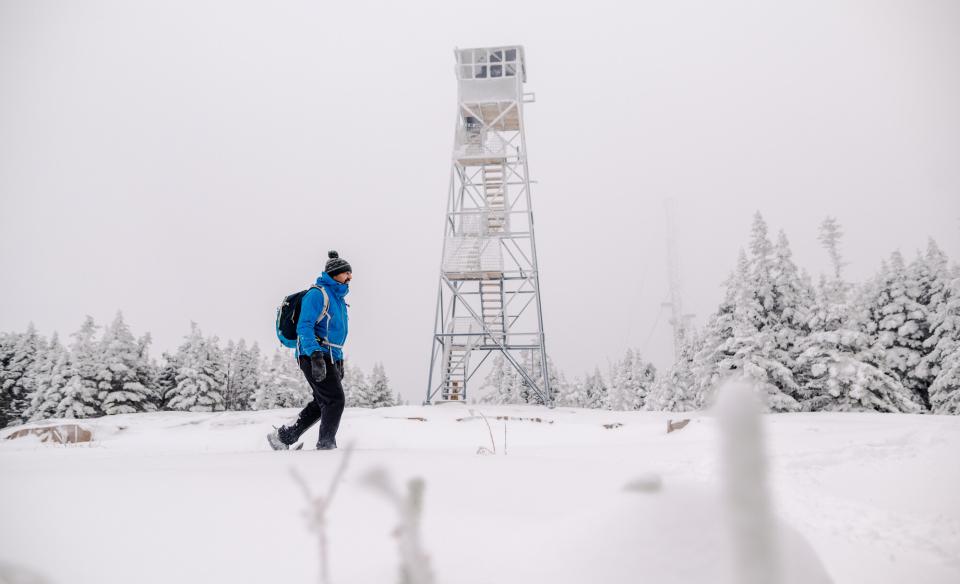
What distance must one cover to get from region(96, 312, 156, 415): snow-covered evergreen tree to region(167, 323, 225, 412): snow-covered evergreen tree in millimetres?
1958

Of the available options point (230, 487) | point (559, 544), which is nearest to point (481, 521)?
point (559, 544)

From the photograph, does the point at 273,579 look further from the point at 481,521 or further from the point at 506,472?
the point at 506,472

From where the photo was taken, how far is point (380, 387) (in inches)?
1793

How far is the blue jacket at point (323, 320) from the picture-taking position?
3.63m

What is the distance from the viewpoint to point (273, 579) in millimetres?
847

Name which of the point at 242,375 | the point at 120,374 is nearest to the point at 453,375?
the point at 120,374

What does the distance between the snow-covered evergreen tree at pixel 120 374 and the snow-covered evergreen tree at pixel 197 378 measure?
6.42ft

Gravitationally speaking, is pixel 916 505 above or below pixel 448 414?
above

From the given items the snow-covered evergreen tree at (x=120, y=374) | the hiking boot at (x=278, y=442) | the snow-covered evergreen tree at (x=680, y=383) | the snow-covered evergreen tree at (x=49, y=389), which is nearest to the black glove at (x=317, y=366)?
the hiking boot at (x=278, y=442)

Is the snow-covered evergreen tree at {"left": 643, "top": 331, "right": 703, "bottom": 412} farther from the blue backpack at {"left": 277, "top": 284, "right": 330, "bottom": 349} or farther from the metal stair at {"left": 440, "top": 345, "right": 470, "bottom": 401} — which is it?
the blue backpack at {"left": 277, "top": 284, "right": 330, "bottom": 349}

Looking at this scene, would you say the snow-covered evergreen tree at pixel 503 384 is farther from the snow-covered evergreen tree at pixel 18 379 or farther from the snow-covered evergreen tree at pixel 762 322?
the snow-covered evergreen tree at pixel 18 379

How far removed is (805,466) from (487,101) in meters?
14.6

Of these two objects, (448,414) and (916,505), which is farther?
(448,414)

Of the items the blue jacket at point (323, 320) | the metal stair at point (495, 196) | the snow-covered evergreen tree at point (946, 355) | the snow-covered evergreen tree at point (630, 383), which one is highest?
the metal stair at point (495, 196)
